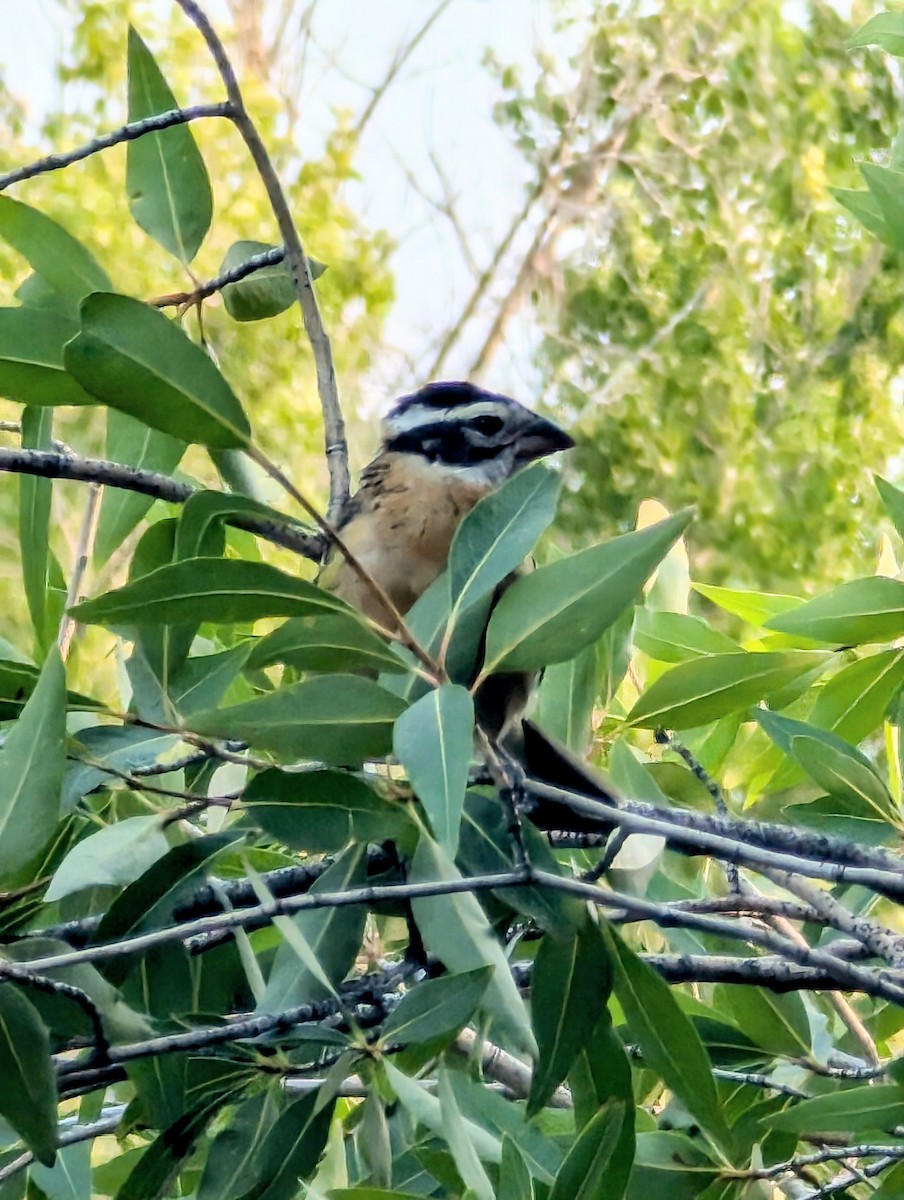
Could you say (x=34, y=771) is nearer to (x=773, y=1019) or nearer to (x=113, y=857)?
(x=113, y=857)

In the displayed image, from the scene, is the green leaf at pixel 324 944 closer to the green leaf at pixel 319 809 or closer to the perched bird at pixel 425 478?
the green leaf at pixel 319 809

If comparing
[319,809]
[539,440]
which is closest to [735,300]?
[539,440]

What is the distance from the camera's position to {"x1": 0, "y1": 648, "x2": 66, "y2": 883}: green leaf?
563mm

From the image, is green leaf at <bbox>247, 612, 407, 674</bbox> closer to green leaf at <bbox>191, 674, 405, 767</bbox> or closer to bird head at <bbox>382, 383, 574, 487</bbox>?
green leaf at <bbox>191, 674, 405, 767</bbox>

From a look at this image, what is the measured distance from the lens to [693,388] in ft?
16.9

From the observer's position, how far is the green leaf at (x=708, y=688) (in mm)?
751

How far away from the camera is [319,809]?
0.57 meters

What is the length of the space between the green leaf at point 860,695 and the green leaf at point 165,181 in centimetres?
44

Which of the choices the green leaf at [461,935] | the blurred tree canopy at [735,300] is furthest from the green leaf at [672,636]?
the blurred tree canopy at [735,300]

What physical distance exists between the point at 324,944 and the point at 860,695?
40cm

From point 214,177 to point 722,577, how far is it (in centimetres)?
214

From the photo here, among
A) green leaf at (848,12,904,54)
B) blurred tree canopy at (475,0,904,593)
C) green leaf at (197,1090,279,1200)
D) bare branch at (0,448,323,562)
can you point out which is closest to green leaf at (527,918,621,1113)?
green leaf at (197,1090,279,1200)

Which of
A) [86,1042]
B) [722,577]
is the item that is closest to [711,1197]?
[86,1042]

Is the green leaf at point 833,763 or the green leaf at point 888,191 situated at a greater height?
the green leaf at point 888,191
